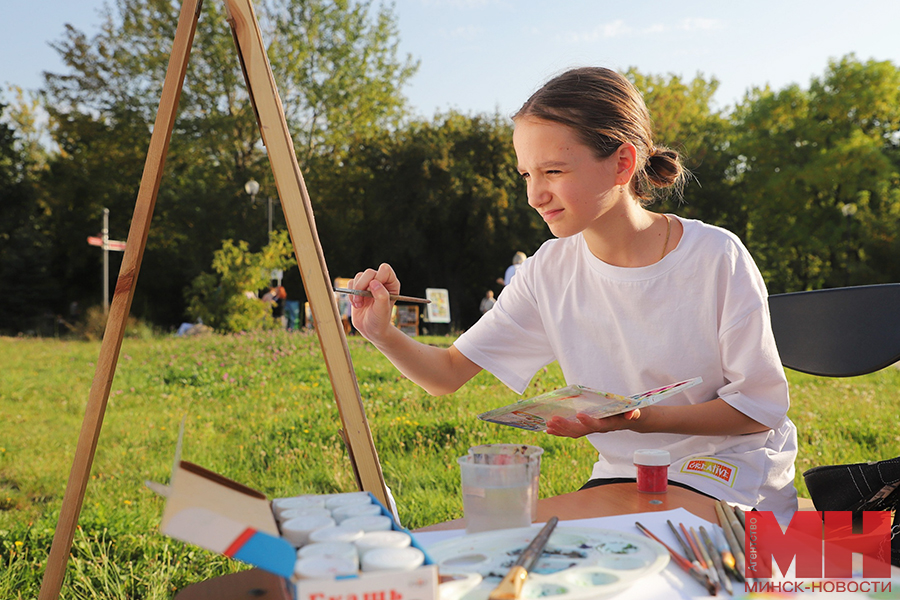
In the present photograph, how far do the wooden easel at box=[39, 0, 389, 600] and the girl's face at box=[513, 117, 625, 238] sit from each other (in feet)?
1.56

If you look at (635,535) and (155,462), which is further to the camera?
(155,462)

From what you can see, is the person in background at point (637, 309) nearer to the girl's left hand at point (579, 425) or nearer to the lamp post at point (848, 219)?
the girl's left hand at point (579, 425)

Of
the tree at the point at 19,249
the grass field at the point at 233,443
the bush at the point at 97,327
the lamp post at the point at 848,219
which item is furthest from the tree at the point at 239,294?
the lamp post at the point at 848,219

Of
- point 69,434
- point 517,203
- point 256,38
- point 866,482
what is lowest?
point 69,434

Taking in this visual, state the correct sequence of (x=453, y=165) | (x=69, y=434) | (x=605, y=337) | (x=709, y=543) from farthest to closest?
(x=453, y=165) < (x=69, y=434) < (x=605, y=337) < (x=709, y=543)

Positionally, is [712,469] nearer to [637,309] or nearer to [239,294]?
[637,309]

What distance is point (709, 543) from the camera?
83cm

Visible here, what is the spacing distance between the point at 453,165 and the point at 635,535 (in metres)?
20.4

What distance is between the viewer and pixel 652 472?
1134 mm

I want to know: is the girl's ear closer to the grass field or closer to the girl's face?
the girl's face

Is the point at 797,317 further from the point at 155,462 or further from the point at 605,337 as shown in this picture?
the point at 155,462

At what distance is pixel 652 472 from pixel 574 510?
18cm

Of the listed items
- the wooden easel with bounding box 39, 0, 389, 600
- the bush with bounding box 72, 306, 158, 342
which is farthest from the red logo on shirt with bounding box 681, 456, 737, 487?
the bush with bounding box 72, 306, 158, 342

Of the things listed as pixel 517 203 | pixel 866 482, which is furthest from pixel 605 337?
pixel 517 203
